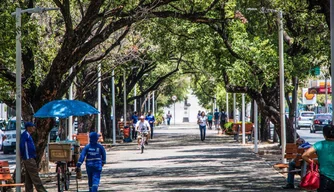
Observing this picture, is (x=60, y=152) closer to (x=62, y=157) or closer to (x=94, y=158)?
(x=62, y=157)

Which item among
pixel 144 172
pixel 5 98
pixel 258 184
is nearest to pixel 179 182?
pixel 258 184

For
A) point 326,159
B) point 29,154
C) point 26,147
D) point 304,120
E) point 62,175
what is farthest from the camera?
point 304,120

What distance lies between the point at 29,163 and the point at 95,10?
14.5ft

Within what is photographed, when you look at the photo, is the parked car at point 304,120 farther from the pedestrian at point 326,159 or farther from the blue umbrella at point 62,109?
the pedestrian at point 326,159

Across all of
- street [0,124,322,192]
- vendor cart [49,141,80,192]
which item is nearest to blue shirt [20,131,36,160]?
vendor cart [49,141,80,192]

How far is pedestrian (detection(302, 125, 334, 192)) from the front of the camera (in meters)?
11.1

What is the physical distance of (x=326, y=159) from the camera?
1130 cm

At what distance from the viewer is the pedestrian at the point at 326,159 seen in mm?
11133

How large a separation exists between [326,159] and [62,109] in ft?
35.5

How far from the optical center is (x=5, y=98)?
26.3m

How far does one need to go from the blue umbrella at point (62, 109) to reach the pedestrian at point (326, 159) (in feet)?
33.3

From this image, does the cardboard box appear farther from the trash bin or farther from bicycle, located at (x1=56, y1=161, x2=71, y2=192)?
the trash bin

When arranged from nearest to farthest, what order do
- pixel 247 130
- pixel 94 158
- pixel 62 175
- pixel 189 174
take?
pixel 94 158, pixel 62 175, pixel 189 174, pixel 247 130

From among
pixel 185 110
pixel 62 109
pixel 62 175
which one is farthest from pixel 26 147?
pixel 185 110
